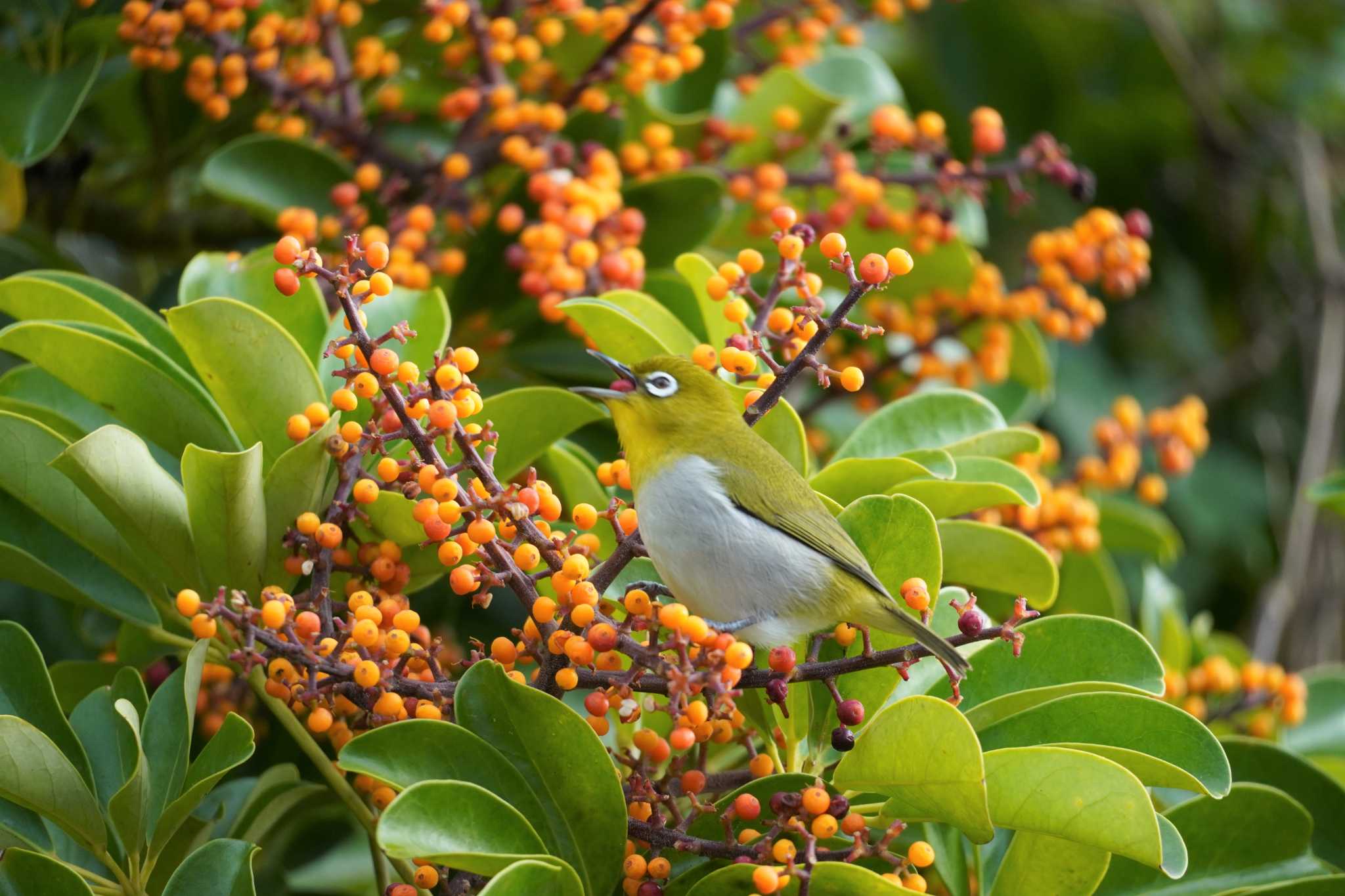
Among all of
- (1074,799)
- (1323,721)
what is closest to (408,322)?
(1074,799)

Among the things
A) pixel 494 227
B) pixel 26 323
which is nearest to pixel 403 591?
pixel 26 323

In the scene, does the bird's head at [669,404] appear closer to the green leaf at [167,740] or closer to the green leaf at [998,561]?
the green leaf at [998,561]

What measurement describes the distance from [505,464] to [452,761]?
535mm

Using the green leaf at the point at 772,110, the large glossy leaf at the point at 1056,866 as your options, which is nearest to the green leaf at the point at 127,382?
the large glossy leaf at the point at 1056,866

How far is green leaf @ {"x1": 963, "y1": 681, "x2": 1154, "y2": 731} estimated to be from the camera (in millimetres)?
1876

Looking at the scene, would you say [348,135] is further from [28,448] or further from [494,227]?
[28,448]

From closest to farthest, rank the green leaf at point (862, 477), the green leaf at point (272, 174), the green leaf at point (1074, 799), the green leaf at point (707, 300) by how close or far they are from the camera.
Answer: the green leaf at point (1074, 799), the green leaf at point (862, 477), the green leaf at point (707, 300), the green leaf at point (272, 174)

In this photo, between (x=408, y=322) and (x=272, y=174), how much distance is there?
69 centimetres

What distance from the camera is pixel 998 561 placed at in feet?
7.34

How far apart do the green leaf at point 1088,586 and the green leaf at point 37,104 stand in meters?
2.22

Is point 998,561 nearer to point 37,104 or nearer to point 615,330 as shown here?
point 615,330

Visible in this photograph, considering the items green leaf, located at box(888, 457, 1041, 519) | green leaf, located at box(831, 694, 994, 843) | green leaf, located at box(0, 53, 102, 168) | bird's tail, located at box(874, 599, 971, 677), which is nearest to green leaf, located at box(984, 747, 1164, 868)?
green leaf, located at box(831, 694, 994, 843)

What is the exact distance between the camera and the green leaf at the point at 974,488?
212 cm

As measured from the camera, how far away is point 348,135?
2840 millimetres
